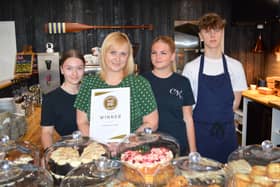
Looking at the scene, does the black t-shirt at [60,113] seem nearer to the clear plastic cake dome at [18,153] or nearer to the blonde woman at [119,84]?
the blonde woman at [119,84]

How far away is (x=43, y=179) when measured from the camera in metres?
1.08

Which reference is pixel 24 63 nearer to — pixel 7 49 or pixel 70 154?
pixel 7 49

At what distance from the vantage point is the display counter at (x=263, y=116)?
11.7 feet

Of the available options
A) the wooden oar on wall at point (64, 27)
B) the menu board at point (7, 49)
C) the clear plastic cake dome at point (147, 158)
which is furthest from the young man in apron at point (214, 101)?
the menu board at point (7, 49)

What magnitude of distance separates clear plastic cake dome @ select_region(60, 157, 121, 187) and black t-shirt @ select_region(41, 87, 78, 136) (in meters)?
Result: 0.72

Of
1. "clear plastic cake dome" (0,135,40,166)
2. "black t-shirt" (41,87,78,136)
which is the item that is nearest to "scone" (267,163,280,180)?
"clear plastic cake dome" (0,135,40,166)

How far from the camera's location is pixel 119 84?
5.84 ft

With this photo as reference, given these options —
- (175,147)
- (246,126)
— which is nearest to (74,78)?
(175,147)

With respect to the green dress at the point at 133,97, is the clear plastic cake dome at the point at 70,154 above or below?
below

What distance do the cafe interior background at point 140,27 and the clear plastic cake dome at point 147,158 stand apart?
3.41 meters

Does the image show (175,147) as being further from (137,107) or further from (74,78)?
(74,78)

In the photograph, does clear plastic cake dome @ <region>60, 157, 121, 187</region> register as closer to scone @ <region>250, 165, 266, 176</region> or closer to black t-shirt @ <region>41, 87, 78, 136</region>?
scone @ <region>250, 165, 266, 176</region>

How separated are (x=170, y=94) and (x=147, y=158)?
78 cm

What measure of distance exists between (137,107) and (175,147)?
39 centimetres
